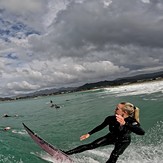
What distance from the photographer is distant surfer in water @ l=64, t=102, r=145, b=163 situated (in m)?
7.59

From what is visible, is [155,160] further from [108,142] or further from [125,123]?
[125,123]

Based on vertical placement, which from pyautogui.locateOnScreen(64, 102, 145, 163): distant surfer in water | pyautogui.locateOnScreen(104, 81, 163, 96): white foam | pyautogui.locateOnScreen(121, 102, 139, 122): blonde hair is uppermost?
pyautogui.locateOnScreen(121, 102, 139, 122): blonde hair

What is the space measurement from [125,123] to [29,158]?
6.15 metres

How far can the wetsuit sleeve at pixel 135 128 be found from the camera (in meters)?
7.53

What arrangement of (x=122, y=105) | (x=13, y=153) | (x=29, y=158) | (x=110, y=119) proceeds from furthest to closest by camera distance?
1. (x=13, y=153)
2. (x=29, y=158)
3. (x=110, y=119)
4. (x=122, y=105)

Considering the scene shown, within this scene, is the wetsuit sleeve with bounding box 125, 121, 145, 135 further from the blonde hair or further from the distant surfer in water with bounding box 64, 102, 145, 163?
the blonde hair

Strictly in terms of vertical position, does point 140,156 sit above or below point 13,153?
below

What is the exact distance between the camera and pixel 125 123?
25.5 feet

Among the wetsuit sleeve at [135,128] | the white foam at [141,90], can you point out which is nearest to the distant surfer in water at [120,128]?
the wetsuit sleeve at [135,128]

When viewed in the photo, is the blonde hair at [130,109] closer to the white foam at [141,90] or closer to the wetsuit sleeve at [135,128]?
the wetsuit sleeve at [135,128]

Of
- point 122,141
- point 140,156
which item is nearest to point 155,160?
point 140,156

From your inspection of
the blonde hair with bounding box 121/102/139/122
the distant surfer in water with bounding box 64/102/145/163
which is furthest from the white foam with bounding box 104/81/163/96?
the blonde hair with bounding box 121/102/139/122

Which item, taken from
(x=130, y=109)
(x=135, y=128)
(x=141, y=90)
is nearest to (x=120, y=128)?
(x=135, y=128)

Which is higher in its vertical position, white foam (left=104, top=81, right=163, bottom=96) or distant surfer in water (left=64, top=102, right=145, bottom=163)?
distant surfer in water (left=64, top=102, right=145, bottom=163)
